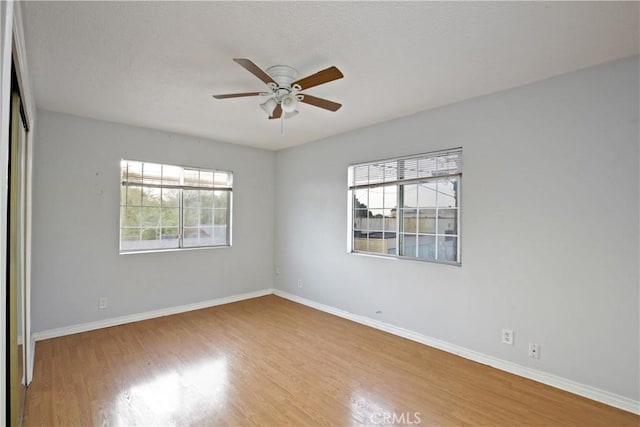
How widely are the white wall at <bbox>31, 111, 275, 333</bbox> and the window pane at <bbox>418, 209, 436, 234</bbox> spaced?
2.93m

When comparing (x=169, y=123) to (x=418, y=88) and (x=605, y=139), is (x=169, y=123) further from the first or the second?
(x=605, y=139)

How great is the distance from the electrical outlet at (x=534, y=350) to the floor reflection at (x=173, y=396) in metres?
2.52

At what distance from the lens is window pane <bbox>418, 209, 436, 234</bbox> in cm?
349

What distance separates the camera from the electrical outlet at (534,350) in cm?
273

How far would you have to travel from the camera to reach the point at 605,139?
2432 millimetres

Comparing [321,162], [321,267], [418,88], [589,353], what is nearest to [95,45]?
[418,88]

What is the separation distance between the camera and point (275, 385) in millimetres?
2627

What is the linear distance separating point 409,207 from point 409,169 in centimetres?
43

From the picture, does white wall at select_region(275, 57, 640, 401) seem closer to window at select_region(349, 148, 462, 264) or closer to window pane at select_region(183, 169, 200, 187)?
window at select_region(349, 148, 462, 264)

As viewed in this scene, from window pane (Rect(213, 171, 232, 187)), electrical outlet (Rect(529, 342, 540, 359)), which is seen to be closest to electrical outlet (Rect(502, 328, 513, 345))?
electrical outlet (Rect(529, 342, 540, 359))

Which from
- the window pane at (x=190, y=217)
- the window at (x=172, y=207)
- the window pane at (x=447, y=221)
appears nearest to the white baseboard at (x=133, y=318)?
the window at (x=172, y=207)

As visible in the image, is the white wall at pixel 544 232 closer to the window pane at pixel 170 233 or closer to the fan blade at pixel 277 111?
the fan blade at pixel 277 111

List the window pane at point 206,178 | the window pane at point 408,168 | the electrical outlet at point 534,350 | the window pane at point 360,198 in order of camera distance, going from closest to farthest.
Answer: the electrical outlet at point 534,350 < the window pane at point 408,168 < the window pane at point 360,198 < the window pane at point 206,178

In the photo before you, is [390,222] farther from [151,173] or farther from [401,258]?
[151,173]
